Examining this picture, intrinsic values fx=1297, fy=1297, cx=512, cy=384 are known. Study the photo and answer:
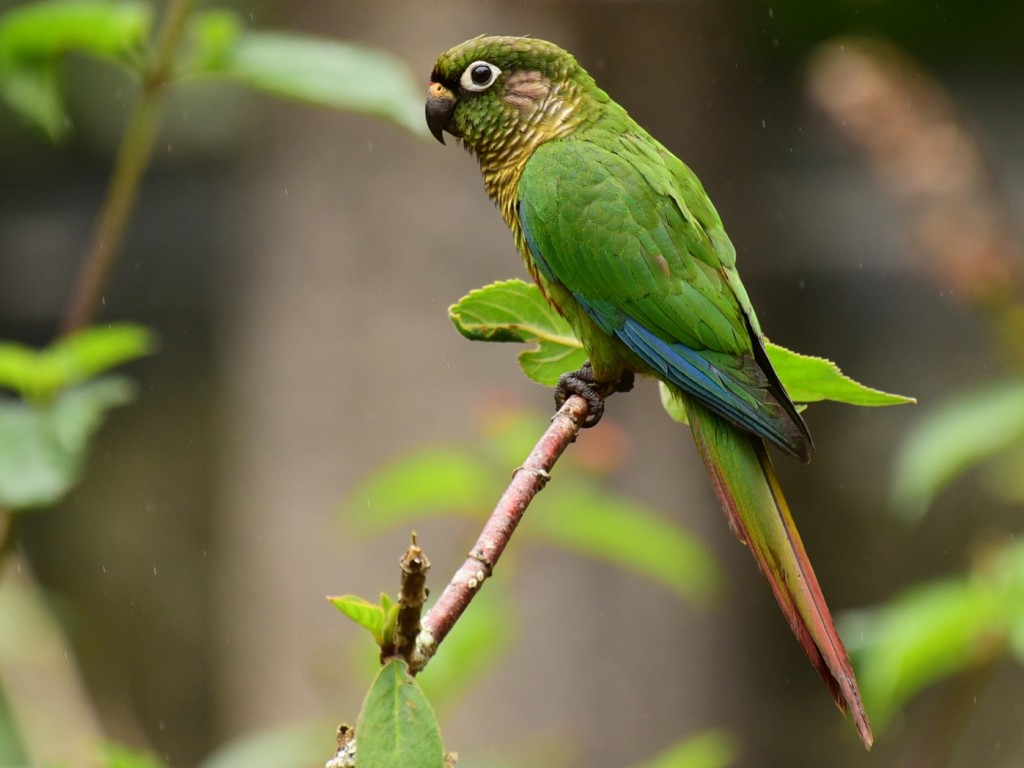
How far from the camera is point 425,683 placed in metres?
2.17

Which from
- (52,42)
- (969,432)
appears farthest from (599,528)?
(52,42)

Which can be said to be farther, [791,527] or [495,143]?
[495,143]

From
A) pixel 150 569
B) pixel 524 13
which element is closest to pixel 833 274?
pixel 524 13

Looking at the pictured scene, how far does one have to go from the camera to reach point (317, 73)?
2023mm

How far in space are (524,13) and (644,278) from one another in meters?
2.26

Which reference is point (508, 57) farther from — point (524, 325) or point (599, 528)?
point (599, 528)

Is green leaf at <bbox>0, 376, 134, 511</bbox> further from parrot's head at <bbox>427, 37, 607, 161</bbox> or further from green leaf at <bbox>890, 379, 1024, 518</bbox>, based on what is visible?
green leaf at <bbox>890, 379, 1024, 518</bbox>

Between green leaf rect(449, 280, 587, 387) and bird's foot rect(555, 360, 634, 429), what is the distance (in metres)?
0.04

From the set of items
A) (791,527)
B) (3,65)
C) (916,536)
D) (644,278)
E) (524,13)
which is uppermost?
(524,13)

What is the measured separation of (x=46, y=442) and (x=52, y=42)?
665 mm

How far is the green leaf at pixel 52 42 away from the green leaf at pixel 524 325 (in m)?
0.93

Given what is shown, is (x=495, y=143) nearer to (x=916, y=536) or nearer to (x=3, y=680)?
(x=3, y=680)

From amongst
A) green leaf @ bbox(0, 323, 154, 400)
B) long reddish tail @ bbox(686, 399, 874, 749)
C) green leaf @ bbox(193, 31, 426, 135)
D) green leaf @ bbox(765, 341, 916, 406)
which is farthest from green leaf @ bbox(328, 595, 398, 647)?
green leaf @ bbox(0, 323, 154, 400)

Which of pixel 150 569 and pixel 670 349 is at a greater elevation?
pixel 150 569
